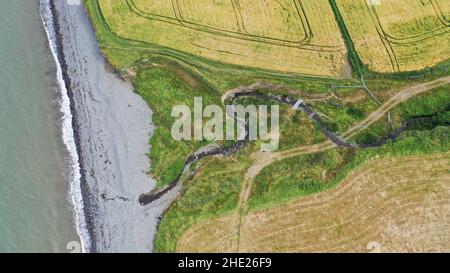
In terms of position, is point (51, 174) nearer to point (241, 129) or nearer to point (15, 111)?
point (15, 111)

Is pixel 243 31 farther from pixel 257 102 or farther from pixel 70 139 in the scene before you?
pixel 70 139

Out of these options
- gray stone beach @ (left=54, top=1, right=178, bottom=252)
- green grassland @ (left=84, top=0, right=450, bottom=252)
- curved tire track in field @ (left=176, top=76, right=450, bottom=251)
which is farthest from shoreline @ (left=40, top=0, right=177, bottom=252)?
curved tire track in field @ (left=176, top=76, right=450, bottom=251)

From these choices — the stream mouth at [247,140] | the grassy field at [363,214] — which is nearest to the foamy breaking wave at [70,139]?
the stream mouth at [247,140]

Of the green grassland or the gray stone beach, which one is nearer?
the gray stone beach

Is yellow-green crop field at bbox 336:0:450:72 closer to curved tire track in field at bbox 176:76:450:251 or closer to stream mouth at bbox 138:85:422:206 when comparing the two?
curved tire track in field at bbox 176:76:450:251

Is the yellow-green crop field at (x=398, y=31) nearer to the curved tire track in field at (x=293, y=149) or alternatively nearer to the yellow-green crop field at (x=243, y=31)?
the yellow-green crop field at (x=243, y=31)

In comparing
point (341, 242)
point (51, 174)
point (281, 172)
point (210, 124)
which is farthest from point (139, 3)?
point (341, 242)

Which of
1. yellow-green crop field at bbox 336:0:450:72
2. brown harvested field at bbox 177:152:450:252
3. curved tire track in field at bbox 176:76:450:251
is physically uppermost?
yellow-green crop field at bbox 336:0:450:72
